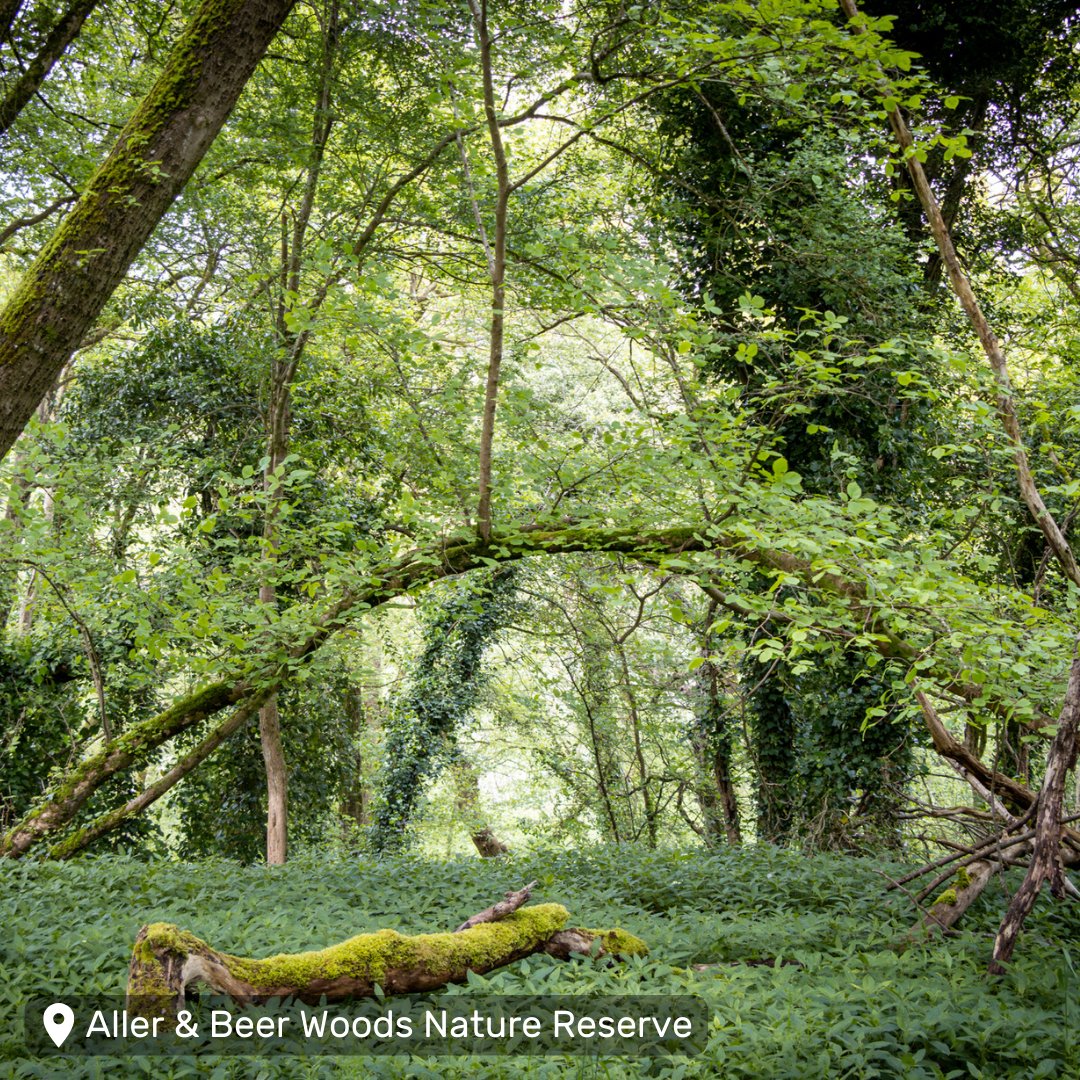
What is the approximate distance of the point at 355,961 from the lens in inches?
146

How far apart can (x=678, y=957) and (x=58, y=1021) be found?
2847mm

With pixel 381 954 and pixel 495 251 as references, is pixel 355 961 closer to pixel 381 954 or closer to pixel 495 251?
pixel 381 954

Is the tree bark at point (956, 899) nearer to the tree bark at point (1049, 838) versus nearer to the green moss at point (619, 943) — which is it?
the tree bark at point (1049, 838)

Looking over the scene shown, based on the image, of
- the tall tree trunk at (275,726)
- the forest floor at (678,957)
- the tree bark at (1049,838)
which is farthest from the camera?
the tall tree trunk at (275,726)

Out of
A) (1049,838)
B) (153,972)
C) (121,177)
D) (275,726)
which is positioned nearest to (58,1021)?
(153,972)

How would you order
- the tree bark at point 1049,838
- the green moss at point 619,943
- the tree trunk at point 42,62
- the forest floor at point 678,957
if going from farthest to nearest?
the green moss at point 619,943, the tree trunk at point 42,62, the tree bark at point 1049,838, the forest floor at point 678,957

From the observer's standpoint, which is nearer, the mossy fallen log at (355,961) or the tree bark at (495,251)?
the mossy fallen log at (355,961)

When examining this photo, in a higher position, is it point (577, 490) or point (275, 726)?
point (577, 490)

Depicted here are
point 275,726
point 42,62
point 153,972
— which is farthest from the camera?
point 275,726

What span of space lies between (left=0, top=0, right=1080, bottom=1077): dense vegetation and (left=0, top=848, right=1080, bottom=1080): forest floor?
0.13 ft

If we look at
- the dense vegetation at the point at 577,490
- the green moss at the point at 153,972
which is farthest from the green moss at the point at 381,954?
the dense vegetation at the point at 577,490

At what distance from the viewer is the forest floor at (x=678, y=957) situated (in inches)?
122

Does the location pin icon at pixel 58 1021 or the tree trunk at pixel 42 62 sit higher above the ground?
the tree trunk at pixel 42 62

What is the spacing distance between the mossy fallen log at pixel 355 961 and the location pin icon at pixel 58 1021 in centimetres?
26
